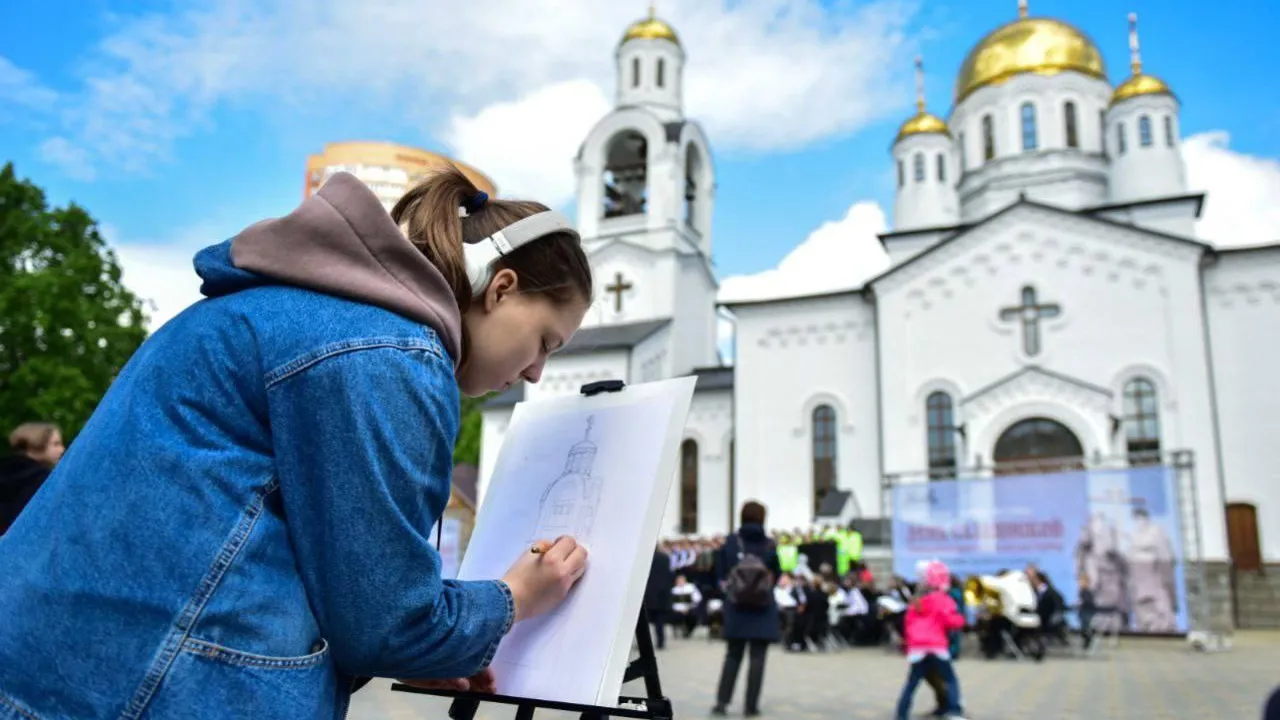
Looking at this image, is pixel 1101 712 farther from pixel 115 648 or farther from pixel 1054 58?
pixel 1054 58

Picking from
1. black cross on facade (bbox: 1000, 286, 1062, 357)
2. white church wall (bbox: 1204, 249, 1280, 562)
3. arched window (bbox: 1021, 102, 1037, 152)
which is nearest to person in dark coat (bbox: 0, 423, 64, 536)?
black cross on facade (bbox: 1000, 286, 1062, 357)

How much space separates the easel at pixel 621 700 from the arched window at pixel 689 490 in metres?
26.4

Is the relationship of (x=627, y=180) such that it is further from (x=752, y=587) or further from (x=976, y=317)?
(x=752, y=587)

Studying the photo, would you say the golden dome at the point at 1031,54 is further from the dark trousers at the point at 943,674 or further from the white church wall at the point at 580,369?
the dark trousers at the point at 943,674

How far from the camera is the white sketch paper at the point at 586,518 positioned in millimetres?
1772

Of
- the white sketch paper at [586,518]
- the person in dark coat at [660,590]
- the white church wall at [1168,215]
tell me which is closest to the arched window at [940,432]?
the white church wall at [1168,215]

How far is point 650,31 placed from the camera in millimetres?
33500

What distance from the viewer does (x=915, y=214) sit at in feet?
100

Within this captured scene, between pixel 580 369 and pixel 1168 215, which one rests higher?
pixel 1168 215

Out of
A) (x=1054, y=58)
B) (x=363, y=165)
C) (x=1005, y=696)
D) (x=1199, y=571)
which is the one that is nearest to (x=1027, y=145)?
(x=1054, y=58)

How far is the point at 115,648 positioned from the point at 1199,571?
17.1 m

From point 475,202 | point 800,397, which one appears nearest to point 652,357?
point 800,397

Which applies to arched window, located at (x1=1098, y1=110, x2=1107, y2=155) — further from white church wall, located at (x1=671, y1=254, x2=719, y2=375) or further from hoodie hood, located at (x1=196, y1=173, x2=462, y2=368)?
hoodie hood, located at (x1=196, y1=173, x2=462, y2=368)

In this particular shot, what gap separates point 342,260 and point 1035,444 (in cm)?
2401
